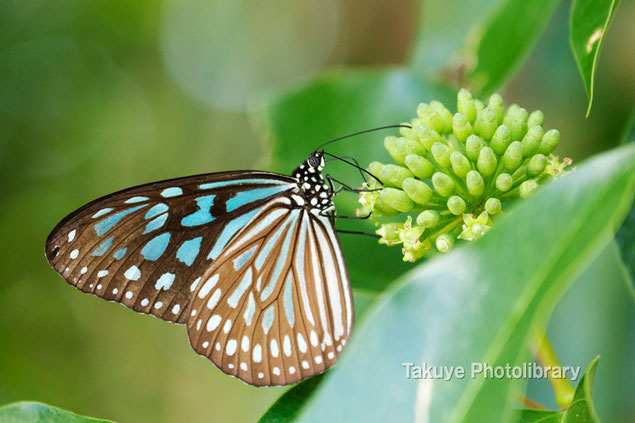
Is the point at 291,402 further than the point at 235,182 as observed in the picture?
No

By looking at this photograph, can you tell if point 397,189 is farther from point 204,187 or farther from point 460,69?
point 460,69

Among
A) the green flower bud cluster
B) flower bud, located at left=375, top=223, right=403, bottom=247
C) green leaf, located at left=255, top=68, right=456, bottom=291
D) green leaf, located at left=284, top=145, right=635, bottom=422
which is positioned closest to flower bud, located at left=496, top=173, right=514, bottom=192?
the green flower bud cluster

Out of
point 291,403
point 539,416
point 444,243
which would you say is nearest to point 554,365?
point 539,416

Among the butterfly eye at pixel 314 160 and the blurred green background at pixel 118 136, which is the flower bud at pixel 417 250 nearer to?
the butterfly eye at pixel 314 160

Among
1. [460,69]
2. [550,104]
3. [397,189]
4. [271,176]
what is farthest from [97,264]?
[550,104]

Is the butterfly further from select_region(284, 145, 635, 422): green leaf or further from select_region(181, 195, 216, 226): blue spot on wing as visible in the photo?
select_region(284, 145, 635, 422): green leaf

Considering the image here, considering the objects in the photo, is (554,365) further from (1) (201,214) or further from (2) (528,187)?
(1) (201,214)
